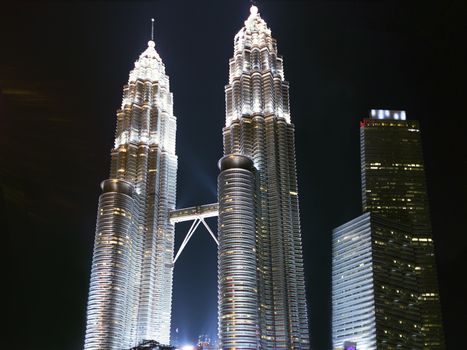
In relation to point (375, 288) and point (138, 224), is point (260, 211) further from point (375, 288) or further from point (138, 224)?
point (375, 288)

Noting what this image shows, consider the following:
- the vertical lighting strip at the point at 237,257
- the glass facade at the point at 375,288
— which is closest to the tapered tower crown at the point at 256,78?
the vertical lighting strip at the point at 237,257

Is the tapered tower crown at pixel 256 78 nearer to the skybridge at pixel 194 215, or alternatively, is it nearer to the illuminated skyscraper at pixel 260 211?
the illuminated skyscraper at pixel 260 211

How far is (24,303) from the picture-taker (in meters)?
110

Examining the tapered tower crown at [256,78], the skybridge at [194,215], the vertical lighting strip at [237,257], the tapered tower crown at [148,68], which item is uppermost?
the tapered tower crown at [148,68]

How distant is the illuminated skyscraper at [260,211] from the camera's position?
133125 mm

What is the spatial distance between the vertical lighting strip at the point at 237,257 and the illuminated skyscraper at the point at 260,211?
0.21 metres

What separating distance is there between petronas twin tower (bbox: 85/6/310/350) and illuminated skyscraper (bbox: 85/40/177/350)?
27 centimetres

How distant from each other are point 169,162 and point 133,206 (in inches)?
917

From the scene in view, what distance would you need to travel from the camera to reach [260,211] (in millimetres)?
148625

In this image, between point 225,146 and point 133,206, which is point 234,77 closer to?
point 225,146

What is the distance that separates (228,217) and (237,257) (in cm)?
999

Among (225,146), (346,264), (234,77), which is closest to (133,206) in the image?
(225,146)

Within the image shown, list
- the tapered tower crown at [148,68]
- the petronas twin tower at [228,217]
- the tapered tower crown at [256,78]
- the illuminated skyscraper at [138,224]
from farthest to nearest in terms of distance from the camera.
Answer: the tapered tower crown at [148,68] < the tapered tower crown at [256,78] < the illuminated skyscraper at [138,224] < the petronas twin tower at [228,217]

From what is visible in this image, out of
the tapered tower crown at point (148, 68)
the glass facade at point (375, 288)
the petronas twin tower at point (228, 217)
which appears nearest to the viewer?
the petronas twin tower at point (228, 217)
